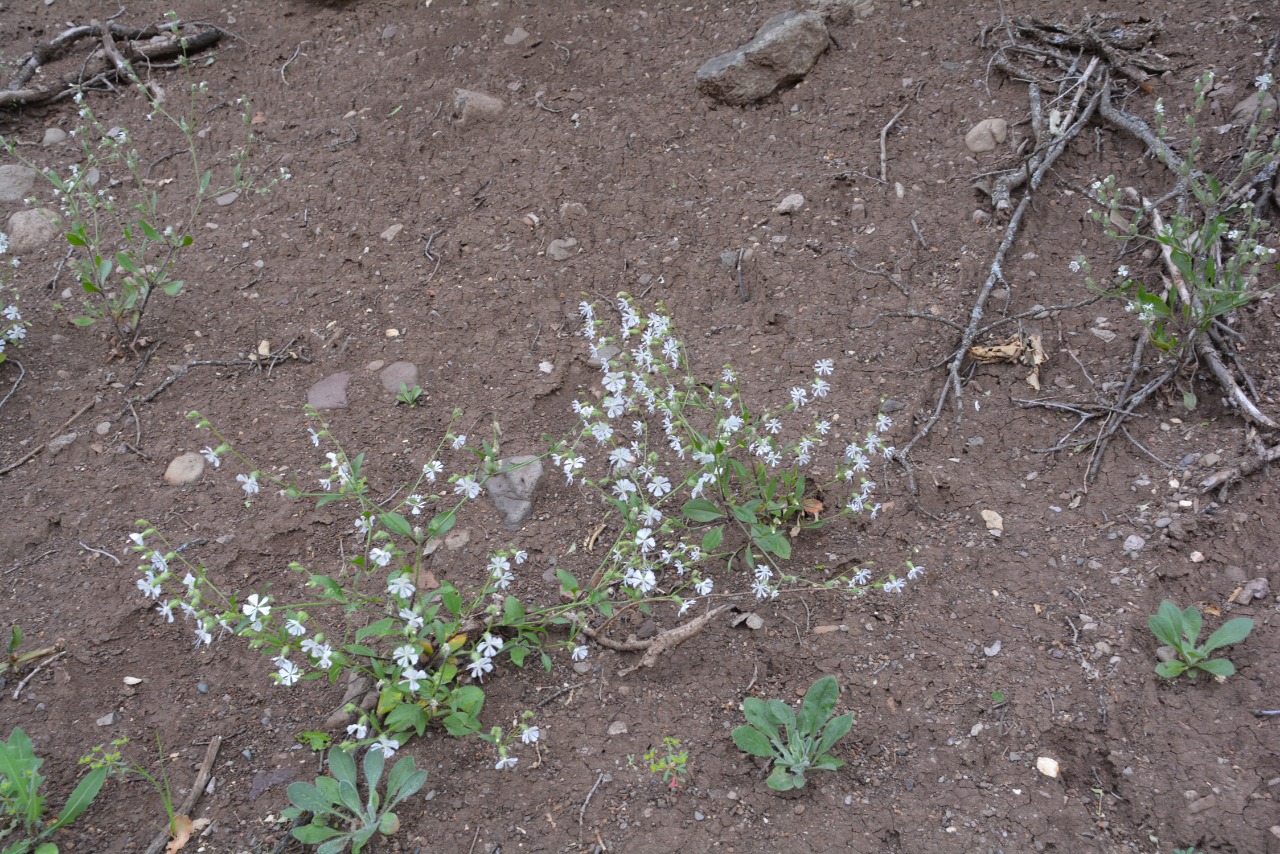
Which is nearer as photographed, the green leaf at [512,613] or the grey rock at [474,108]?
the green leaf at [512,613]

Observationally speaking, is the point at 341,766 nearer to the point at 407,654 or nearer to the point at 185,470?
the point at 407,654

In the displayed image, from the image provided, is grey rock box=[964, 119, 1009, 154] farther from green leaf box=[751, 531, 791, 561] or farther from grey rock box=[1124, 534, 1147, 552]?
green leaf box=[751, 531, 791, 561]

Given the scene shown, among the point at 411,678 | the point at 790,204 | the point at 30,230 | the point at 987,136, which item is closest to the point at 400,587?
the point at 411,678

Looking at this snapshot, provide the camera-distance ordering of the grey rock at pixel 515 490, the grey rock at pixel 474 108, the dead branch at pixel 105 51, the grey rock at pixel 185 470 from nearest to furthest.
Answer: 1. the grey rock at pixel 515 490
2. the grey rock at pixel 185 470
3. the grey rock at pixel 474 108
4. the dead branch at pixel 105 51

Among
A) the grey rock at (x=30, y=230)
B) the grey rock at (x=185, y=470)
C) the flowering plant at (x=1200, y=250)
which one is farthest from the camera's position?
the grey rock at (x=30, y=230)

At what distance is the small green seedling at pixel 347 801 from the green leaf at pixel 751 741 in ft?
2.72

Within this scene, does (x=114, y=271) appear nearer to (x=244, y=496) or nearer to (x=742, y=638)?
(x=244, y=496)

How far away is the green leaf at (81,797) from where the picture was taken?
227 centimetres

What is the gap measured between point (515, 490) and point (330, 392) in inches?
40.2

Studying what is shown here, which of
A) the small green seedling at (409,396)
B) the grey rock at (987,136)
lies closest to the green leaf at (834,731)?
the small green seedling at (409,396)

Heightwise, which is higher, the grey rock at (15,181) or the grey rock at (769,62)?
the grey rock at (15,181)

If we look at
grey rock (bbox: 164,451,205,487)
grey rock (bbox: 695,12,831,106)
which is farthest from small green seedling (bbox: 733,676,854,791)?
grey rock (bbox: 695,12,831,106)

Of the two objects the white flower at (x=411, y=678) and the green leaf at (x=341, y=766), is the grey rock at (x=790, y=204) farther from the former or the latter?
the green leaf at (x=341, y=766)

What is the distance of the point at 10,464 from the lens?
336 cm
